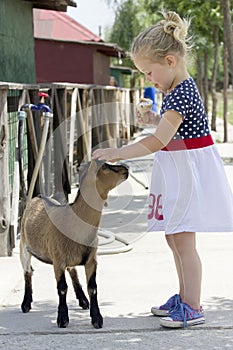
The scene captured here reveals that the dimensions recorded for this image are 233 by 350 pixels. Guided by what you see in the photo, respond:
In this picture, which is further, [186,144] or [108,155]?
[186,144]

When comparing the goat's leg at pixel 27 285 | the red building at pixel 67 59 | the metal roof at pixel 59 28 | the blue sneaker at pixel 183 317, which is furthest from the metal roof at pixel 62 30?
the blue sneaker at pixel 183 317

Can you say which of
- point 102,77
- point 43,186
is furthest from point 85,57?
point 43,186

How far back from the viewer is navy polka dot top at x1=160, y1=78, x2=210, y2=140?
4801 mm

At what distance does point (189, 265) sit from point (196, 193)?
455mm

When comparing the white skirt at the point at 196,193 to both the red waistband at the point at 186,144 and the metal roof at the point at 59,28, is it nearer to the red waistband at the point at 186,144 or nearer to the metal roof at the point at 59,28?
the red waistband at the point at 186,144

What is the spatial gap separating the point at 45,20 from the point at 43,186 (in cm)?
2304

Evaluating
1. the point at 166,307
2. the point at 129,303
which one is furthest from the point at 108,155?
the point at 129,303

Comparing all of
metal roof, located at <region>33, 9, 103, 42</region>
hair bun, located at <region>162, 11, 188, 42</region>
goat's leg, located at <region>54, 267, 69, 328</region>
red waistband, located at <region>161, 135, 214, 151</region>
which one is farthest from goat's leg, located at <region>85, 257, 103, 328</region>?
metal roof, located at <region>33, 9, 103, 42</region>

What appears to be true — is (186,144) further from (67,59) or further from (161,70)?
(67,59)

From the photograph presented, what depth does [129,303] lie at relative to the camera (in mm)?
5469

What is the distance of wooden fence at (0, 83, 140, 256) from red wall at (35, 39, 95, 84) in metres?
9.80

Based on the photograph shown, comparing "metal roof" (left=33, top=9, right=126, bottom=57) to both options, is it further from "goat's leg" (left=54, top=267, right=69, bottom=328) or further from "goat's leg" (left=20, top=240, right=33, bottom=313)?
"goat's leg" (left=54, top=267, right=69, bottom=328)

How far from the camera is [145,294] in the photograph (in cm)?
569

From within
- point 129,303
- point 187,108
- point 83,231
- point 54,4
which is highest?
point 54,4
